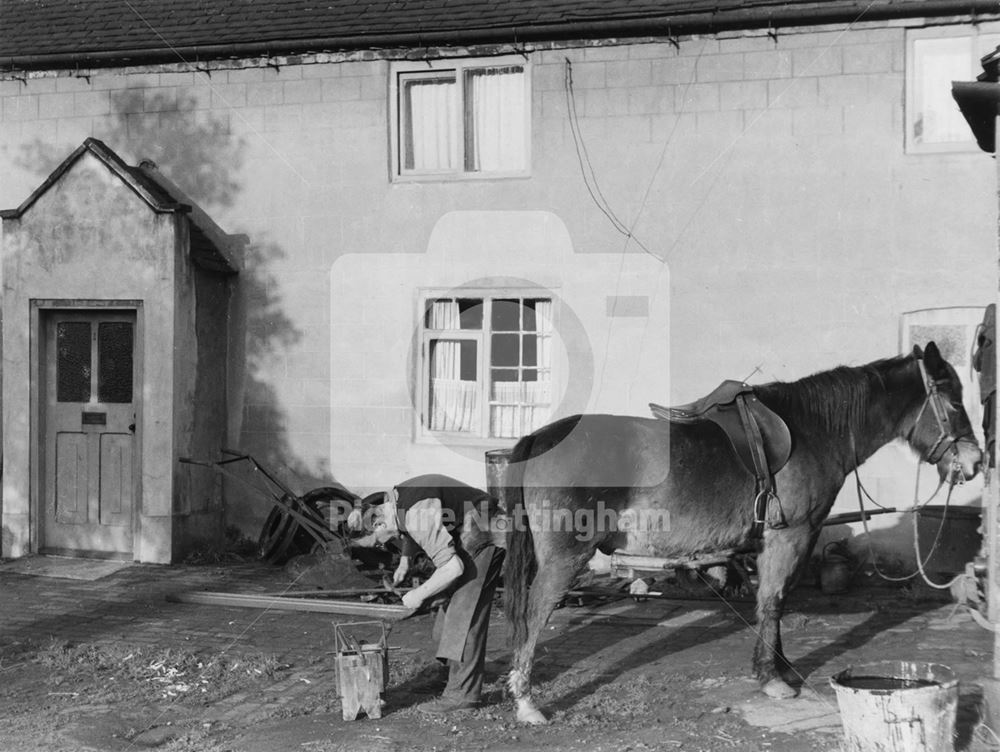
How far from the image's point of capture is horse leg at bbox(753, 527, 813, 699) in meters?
7.63

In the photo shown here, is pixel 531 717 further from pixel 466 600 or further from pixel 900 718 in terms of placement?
pixel 900 718

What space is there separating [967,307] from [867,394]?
3764 mm

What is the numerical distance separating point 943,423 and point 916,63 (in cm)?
485

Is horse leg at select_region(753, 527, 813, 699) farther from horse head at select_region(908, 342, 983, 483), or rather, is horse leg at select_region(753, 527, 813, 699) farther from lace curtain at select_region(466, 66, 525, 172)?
lace curtain at select_region(466, 66, 525, 172)

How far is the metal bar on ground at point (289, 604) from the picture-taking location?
979 centimetres

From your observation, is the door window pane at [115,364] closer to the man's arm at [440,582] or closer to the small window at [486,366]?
the small window at [486,366]

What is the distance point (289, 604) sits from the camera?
33.2 ft

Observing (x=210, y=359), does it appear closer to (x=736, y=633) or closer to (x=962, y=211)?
(x=736, y=633)

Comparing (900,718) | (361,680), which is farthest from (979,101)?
(361,680)

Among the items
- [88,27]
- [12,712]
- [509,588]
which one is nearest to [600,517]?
[509,588]

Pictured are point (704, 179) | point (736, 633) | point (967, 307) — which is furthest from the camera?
point (704, 179)

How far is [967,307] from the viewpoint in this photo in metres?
11.2

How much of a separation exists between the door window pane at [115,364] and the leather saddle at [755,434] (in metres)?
7.19

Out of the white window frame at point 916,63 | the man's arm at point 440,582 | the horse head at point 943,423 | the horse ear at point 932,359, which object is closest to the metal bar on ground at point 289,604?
the man's arm at point 440,582
